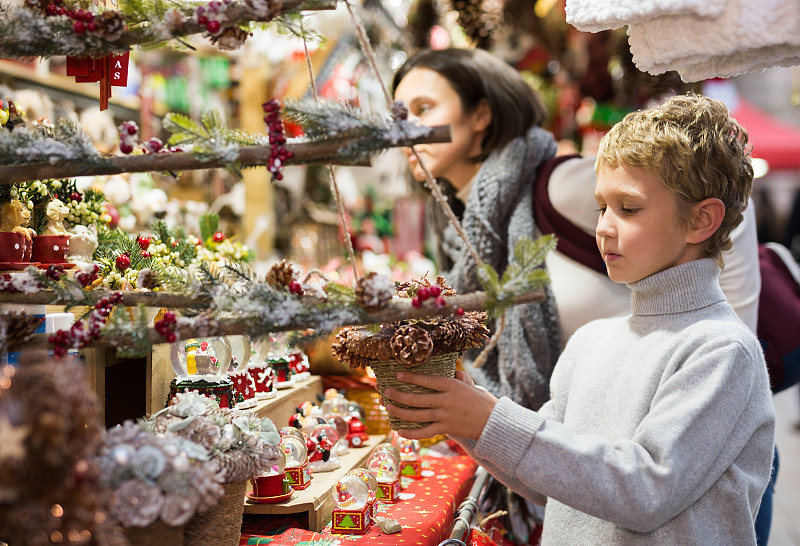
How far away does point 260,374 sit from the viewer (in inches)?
63.9

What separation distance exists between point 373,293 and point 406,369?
0.67 ft

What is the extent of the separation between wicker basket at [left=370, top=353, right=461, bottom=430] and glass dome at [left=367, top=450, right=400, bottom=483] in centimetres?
43

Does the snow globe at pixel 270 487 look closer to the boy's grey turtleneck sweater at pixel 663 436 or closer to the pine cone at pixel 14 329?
the boy's grey turtleneck sweater at pixel 663 436

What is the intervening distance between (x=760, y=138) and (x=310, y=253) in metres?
7.87

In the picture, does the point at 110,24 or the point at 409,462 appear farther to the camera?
the point at 409,462

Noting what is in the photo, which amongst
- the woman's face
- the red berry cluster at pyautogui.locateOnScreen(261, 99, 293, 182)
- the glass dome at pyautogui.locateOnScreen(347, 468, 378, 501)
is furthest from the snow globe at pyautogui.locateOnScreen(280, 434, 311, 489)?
the woman's face

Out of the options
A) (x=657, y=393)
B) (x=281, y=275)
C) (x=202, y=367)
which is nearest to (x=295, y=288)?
(x=281, y=275)

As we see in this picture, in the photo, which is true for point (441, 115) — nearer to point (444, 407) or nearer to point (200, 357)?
point (200, 357)

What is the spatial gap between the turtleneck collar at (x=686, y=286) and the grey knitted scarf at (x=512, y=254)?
64 cm

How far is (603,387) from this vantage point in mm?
1320

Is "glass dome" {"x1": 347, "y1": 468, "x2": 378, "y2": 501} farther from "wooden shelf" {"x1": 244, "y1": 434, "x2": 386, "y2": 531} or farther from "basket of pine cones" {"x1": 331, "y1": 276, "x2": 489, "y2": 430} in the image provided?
"basket of pine cones" {"x1": 331, "y1": 276, "x2": 489, "y2": 430}

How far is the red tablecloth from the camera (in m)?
1.30

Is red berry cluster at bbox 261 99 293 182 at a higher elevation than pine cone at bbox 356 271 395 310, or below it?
higher

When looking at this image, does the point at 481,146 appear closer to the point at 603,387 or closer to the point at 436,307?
the point at 603,387
